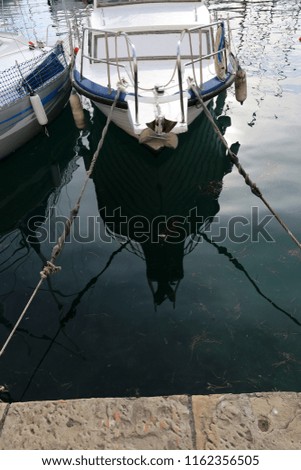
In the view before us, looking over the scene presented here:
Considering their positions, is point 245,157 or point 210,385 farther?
point 245,157

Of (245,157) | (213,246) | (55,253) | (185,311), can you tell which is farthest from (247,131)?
(55,253)

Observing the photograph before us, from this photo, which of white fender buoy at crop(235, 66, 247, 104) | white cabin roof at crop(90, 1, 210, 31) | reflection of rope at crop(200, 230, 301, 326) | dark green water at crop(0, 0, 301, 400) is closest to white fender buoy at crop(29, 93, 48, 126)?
Result: dark green water at crop(0, 0, 301, 400)

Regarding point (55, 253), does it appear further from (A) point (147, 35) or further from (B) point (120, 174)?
(A) point (147, 35)

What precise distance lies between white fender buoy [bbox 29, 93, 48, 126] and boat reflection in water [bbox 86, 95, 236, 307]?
202 centimetres

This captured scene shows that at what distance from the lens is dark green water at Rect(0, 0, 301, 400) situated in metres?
4.77

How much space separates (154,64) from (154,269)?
6.34m

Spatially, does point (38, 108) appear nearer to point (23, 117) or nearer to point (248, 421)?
point (23, 117)

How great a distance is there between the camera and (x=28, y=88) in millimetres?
10008

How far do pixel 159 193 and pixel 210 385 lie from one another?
183 inches

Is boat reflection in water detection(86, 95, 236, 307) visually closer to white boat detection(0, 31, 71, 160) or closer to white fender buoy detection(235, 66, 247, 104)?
white fender buoy detection(235, 66, 247, 104)

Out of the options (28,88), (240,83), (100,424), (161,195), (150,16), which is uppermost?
(150,16)

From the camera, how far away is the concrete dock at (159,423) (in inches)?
120

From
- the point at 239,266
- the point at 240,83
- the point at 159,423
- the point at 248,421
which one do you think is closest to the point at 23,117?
the point at 240,83

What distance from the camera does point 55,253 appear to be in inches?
192
